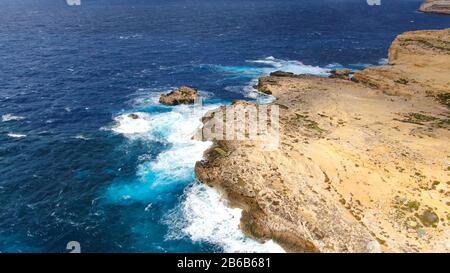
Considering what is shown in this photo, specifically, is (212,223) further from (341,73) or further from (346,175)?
(341,73)

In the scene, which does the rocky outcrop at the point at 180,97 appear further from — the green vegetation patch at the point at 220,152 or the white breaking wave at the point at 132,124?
the green vegetation patch at the point at 220,152

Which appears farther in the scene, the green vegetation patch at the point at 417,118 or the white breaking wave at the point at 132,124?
the white breaking wave at the point at 132,124

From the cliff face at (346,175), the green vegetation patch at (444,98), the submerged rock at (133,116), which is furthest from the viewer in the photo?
the green vegetation patch at (444,98)

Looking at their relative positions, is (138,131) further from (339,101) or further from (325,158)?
(339,101)

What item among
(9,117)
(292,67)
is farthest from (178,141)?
(292,67)

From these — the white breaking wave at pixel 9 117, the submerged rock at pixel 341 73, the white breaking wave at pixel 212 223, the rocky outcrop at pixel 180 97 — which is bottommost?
the white breaking wave at pixel 212 223

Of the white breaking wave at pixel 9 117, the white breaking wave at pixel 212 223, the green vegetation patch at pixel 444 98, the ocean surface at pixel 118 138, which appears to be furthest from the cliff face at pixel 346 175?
the white breaking wave at pixel 9 117
